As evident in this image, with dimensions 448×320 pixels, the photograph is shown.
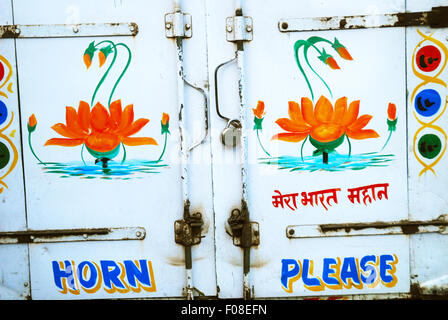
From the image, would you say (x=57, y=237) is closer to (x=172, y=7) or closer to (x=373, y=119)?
(x=172, y=7)

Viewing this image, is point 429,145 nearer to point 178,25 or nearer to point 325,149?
point 325,149

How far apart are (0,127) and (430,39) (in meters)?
2.32

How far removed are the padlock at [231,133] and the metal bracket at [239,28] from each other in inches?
16.8

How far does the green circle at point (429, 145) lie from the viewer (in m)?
2.36

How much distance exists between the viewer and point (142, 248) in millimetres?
2408

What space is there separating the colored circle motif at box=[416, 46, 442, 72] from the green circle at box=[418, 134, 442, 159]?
0.37 meters

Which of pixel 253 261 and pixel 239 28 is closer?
pixel 239 28

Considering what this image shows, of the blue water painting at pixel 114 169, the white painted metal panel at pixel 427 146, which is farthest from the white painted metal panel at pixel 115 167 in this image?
the white painted metal panel at pixel 427 146

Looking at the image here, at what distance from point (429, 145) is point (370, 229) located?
542mm

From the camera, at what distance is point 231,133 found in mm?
2330

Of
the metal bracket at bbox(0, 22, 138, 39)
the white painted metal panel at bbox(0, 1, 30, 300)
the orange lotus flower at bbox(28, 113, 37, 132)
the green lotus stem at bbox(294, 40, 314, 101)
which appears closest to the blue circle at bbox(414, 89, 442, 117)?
the green lotus stem at bbox(294, 40, 314, 101)

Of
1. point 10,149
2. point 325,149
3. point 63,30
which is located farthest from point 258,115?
point 10,149
